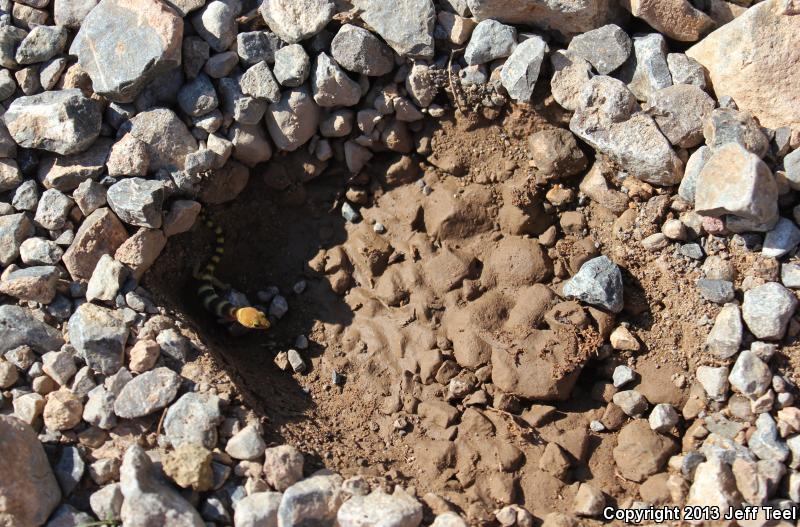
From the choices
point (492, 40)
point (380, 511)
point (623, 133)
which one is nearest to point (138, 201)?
point (380, 511)

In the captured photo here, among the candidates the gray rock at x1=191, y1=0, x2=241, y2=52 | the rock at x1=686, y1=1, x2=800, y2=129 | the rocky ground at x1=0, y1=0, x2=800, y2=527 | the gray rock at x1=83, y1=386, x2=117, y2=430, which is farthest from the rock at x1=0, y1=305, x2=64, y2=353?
the rock at x1=686, y1=1, x2=800, y2=129

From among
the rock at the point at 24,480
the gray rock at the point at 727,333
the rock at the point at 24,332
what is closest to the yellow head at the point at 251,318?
the rock at the point at 24,332

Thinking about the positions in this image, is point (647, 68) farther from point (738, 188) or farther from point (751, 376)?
point (751, 376)

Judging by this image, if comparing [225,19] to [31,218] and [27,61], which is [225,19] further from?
[31,218]

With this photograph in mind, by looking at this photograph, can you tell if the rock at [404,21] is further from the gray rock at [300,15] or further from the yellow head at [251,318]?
the yellow head at [251,318]

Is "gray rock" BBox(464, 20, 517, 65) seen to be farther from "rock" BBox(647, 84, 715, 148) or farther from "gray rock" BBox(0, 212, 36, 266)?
"gray rock" BBox(0, 212, 36, 266)
